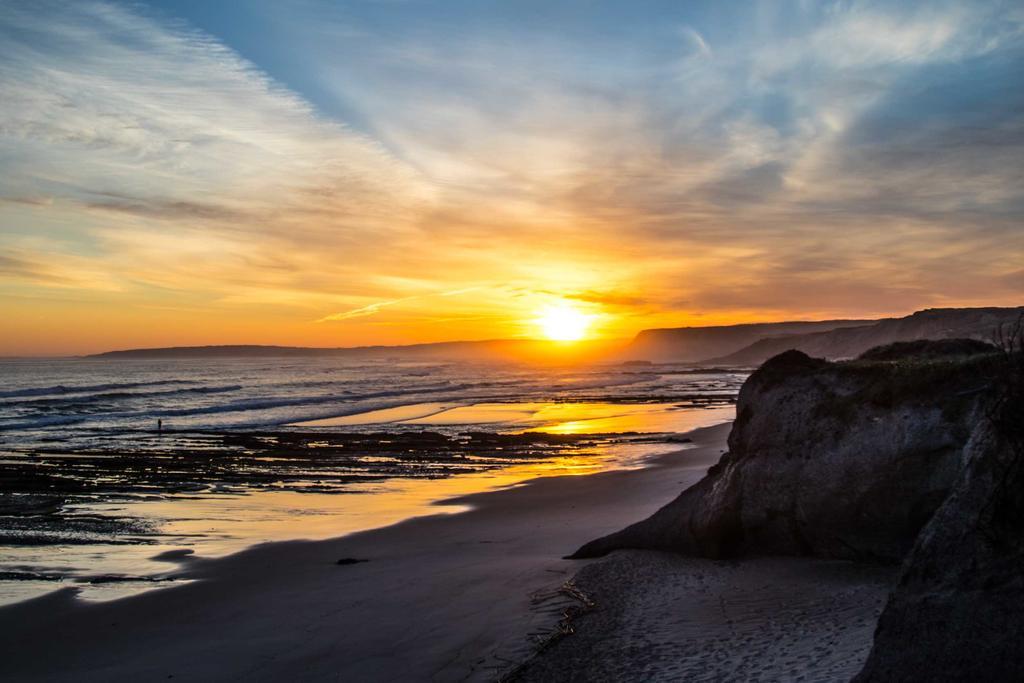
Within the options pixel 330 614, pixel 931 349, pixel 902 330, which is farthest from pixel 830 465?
pixel 902 330

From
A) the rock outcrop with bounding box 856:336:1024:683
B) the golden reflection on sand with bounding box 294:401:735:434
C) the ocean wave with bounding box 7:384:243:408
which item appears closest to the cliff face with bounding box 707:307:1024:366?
the golden reflection on sand with bounding box 294:401:735:434

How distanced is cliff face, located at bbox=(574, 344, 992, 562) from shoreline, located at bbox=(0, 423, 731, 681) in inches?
69.8

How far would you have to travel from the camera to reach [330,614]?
8.38 meters

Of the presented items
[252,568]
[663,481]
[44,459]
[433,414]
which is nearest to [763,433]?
[252,568]

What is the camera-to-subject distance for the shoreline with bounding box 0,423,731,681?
694cm

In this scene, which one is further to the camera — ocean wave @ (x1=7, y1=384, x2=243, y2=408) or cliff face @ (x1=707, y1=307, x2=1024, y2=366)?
cliff face @ (x1=707, y1=307, x2=1024, y2=366)

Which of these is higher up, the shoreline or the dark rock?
the dark rock

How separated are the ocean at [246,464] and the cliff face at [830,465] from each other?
678cm

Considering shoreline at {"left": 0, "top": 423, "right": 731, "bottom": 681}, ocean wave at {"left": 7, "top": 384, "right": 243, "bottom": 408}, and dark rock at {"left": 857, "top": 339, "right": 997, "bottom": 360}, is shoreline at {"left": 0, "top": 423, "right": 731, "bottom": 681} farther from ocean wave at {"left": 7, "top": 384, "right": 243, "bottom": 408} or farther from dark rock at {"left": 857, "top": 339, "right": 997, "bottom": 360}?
ocean wave at {"left": 7, "top": 384, "right": 243, "bottom": 408}

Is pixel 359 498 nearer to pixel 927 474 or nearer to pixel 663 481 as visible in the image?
pixel 663 481

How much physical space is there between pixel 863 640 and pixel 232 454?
22200mm

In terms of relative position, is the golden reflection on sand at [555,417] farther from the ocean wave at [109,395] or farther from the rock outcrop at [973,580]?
the rock outcrop at [973,580]

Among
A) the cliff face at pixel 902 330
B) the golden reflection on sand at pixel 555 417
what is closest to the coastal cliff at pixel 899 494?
the golden reflection on sand at pixel 555 417

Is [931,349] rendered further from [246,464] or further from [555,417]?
[555,417]
